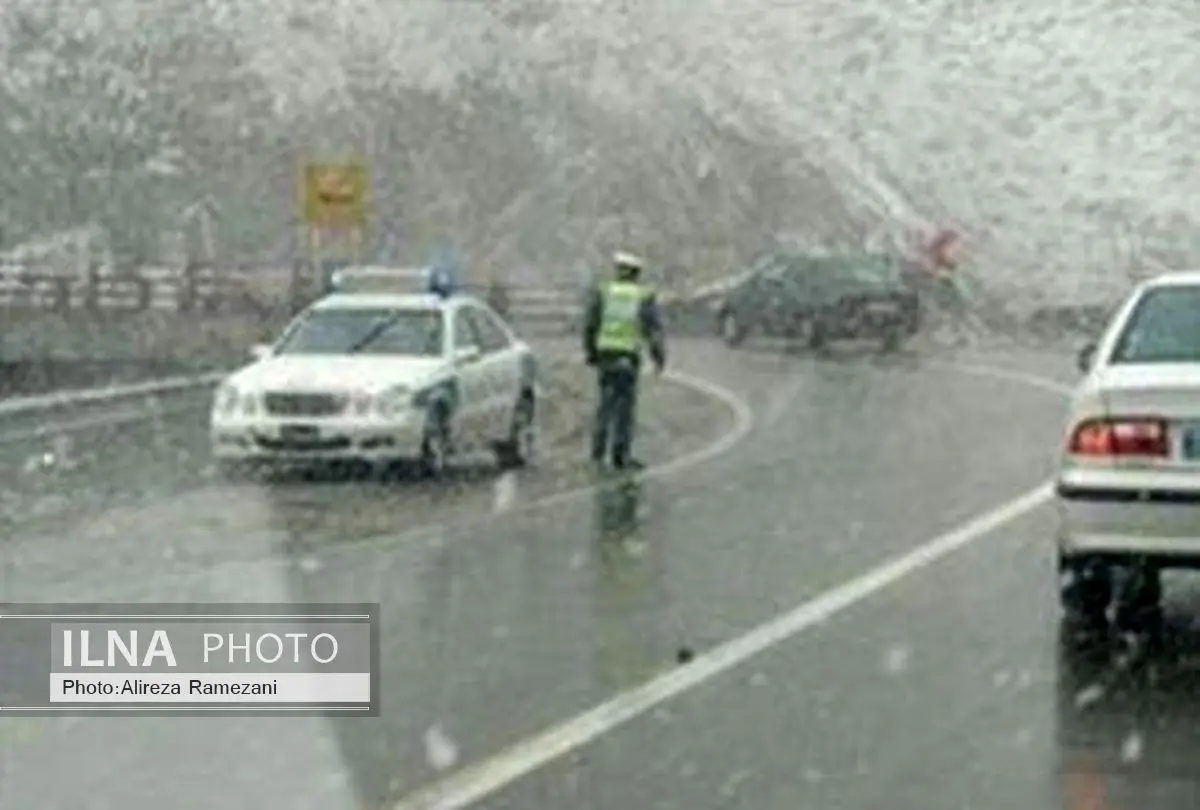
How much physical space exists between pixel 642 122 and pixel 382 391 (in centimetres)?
4225

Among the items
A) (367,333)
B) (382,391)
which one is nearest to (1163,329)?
(382,391)

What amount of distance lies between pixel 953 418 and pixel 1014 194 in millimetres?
36916

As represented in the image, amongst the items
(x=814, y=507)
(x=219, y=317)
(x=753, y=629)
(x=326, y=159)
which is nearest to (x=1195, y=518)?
(x=753, y=629)

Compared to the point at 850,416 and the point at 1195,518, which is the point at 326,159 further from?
the point at 1195,518

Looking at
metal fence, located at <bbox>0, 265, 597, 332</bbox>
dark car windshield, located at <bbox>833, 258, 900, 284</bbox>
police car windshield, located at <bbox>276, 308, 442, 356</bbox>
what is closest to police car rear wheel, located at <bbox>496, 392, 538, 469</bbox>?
police car windshield, located at <bbox>276, 308, 442, 356</bbox>

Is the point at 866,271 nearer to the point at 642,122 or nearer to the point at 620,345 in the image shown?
the point at 642,122

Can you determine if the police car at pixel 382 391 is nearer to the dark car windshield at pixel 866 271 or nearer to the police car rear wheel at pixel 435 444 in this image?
the police car rear wheel at pixel 435 444

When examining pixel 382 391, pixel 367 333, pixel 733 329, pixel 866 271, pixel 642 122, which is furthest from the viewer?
pixel 642 122

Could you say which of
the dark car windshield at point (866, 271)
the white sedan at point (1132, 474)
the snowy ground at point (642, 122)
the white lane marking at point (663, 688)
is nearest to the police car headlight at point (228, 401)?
the white lane marking at point (663, 688)

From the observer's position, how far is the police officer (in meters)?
23.3

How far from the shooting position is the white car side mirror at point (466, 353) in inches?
929

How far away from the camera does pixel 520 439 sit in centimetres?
2441

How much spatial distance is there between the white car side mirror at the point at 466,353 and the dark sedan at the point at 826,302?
78.1ft

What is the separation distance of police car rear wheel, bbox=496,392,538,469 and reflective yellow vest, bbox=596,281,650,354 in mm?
1260
